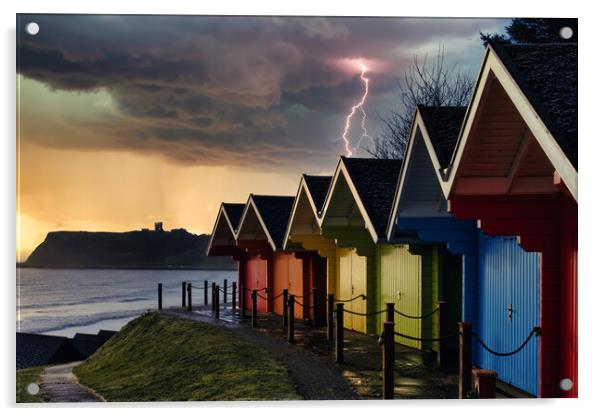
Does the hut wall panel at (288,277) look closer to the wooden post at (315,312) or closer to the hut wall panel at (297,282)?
the hut wall panel at (297,282)

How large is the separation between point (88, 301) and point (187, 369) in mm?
80233

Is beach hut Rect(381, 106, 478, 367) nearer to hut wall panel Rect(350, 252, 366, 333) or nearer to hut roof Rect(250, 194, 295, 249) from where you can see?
hut wall panel Rect(350, 252, 366, 333)

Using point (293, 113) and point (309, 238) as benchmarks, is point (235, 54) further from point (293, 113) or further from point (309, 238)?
point (309, 238)

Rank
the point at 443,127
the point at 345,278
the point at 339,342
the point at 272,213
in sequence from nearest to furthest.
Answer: the point at 443,127 < the point at 339,342 < the point at 345,278 < the point at 272,213

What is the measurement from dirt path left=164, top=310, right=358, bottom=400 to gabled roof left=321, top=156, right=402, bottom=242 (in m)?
2.65

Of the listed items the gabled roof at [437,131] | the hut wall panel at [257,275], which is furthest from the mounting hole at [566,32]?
the hut wall panel at [257,275]

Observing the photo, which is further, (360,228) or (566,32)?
(360,228)

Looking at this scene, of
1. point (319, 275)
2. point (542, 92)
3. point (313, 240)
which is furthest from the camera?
point (319, 275)

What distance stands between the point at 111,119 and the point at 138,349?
37.8ft

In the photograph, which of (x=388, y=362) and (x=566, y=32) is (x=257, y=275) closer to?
(x=388, y=362)

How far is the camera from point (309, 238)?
22.8m

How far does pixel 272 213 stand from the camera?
26.6 metres

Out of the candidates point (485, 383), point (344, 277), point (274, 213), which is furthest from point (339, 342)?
point (274, 213)

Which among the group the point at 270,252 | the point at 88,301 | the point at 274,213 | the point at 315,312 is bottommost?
the point at 88,301
